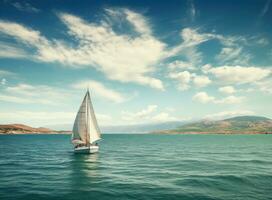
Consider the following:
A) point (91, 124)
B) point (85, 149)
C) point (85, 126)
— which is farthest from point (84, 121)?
point (85, 149)

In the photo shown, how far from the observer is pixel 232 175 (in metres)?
44.1

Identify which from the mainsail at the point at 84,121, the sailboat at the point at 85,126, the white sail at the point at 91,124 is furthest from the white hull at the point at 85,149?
the mainsail at the point at 84,121

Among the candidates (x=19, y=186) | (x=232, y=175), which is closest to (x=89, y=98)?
(x=19, y=186)

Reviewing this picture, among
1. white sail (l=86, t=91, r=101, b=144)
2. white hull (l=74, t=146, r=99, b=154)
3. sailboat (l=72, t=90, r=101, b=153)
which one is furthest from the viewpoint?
white hull (l=74, t=146, r=99, b=154)

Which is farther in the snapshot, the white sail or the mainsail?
the white sail

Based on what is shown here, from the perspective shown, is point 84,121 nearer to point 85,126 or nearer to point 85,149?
point 85,126

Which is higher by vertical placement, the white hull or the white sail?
the white sail

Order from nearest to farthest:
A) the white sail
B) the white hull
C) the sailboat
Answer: the sailboat, the white sail, the white hull

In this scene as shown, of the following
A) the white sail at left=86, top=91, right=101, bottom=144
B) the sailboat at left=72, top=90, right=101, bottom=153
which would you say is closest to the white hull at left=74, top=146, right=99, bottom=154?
the sailboat at left=72, top=90, right=101, bottom=153

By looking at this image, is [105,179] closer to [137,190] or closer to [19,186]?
[137,190]

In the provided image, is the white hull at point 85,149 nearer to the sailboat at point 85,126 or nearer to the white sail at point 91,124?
the sailboat at point 85,126

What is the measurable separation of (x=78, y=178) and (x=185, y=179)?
19.6 m

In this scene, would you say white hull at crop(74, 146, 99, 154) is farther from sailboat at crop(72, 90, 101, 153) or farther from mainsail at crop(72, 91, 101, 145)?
mainsail at crop(72, 91, 101, 145)

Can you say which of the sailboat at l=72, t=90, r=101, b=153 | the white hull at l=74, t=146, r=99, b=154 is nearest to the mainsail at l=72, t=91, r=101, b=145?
→ the sailboat at l=72, t=90, r=101, b=153
